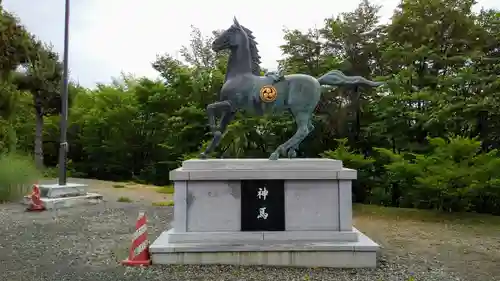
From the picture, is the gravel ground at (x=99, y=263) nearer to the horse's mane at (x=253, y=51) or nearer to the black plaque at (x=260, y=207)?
the black plaque at (x=260, y=207)

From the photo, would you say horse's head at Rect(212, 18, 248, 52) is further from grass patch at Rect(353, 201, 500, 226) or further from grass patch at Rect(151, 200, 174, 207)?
grass patch at Rect(151, 200, 174, 207)

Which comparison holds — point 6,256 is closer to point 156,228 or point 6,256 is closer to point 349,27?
point 156,228

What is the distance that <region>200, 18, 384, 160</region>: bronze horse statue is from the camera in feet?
19.4

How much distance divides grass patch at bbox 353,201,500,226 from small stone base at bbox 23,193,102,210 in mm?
6614

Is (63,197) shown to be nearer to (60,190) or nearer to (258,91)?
(60,190)

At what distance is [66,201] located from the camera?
10.1 meters

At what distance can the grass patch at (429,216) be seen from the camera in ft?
28.9

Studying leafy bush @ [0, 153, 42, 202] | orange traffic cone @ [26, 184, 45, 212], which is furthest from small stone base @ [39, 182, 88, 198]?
leafy bush @ [0, 153, 42, 202]

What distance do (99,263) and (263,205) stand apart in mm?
2169

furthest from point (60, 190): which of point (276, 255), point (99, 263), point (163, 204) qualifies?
point (276, 255)

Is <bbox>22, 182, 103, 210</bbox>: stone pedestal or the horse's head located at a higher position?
the horse's head

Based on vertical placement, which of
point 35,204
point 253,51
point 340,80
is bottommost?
point 35,204

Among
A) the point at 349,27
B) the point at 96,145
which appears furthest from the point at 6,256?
the point at 96,145

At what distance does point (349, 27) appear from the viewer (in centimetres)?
1266
